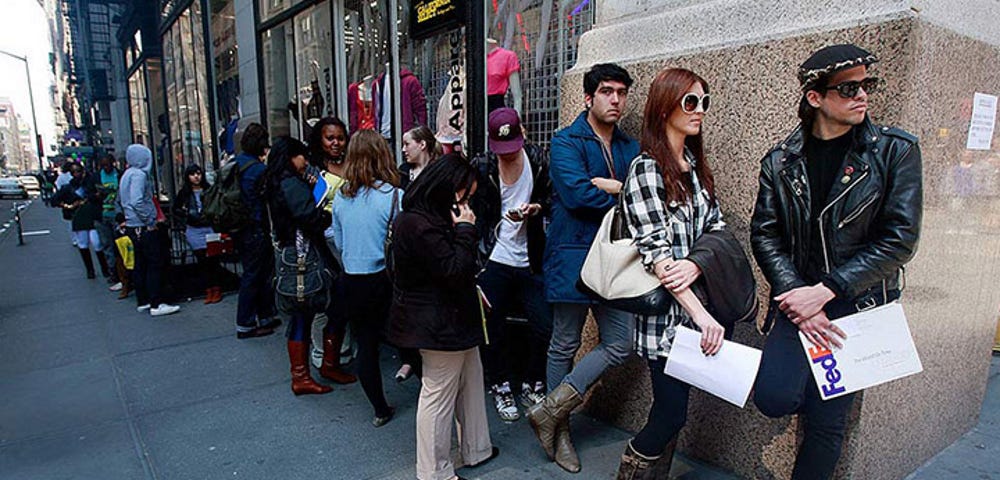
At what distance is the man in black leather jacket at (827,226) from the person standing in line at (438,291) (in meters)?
1.28

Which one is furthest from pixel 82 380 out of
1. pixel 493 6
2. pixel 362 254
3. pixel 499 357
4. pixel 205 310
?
pixel 493 6

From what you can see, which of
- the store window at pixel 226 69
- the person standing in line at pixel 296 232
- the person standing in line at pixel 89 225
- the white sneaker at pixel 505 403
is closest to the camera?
the white sneaker at pixel 505 403

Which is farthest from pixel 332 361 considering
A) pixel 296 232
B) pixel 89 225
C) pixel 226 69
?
pixel 226 69

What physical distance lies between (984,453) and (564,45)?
371 centimetres

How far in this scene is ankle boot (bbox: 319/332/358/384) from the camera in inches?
180

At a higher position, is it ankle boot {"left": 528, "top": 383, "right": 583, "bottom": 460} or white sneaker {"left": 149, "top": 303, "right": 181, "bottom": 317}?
ankle boot {"left": 528, "top": 383, "right": 583, "bottom": 460}

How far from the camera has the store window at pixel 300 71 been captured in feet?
26.5

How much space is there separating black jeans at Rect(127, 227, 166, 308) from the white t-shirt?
495 centimetres

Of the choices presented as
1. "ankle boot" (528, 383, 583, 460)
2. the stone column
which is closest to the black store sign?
the stone column

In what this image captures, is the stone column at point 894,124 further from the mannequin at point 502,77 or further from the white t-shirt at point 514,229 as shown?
the mannequin at point 502,77

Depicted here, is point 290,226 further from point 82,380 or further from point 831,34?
point 831,34

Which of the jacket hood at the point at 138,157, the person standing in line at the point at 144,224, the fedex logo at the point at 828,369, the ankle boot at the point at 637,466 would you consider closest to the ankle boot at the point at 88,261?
the person standing in line at the point at 144,224

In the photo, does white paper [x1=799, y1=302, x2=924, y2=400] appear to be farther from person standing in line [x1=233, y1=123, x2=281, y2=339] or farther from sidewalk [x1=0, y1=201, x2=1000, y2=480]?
person standing in line [x1=233, y1=123, x2=281, y2=339]

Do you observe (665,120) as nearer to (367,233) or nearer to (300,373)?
(367,233)
